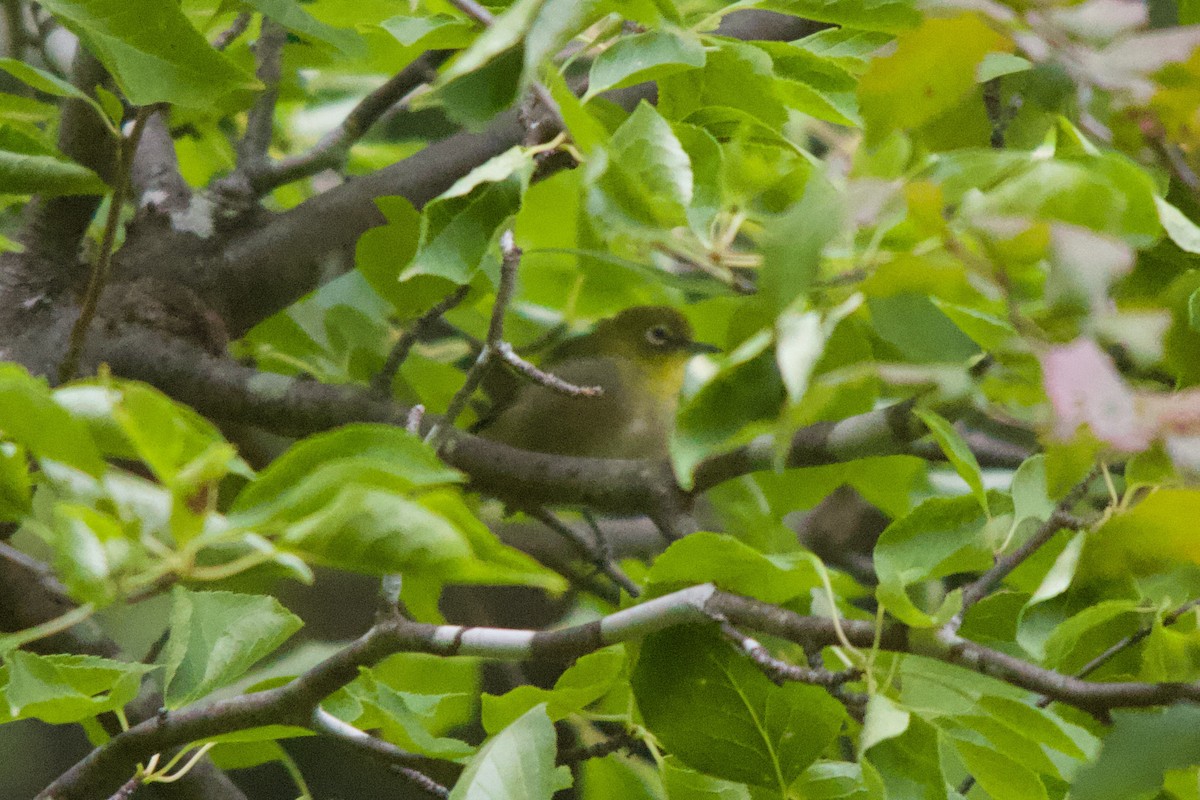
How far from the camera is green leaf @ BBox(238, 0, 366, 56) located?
744mm

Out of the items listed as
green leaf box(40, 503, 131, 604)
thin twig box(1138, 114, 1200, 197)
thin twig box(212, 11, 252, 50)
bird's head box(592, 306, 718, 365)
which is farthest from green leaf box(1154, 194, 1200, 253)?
bird's head box(592, 306, 718, 365)

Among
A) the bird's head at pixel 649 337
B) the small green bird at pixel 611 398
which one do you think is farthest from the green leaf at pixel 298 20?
the bird's head at pixel 649 337

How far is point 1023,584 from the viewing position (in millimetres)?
863

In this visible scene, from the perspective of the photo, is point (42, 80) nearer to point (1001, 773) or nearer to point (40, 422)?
point (40, 422)

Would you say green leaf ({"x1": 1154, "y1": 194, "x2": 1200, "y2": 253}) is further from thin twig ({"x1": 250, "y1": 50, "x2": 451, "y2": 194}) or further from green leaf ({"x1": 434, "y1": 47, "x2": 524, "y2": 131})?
thin twig ({"x1": 250, "y1": 50, "x2": 451, "y2": 194})

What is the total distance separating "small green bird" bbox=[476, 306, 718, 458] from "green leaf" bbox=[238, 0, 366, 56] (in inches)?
37.8

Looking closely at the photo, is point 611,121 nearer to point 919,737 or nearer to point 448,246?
point 448,246

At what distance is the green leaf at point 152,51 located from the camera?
652 millimetres

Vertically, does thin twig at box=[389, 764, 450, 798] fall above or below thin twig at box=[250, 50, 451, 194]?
below

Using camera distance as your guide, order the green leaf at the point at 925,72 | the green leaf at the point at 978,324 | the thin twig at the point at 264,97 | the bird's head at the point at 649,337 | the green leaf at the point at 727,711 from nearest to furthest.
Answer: the green leaf at the point at 925,72
the green leaf at the point at 978,324
the green leaf at the point at 727,711
the thin twig at the point at 264,97
the bird's head at the point at 649,337

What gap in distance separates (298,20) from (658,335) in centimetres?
145

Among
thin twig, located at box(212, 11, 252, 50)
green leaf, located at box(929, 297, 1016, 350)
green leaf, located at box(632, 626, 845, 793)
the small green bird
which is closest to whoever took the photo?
green leaf, located at box(929, 297, 1016, 350)

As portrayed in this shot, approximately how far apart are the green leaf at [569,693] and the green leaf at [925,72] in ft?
1.26

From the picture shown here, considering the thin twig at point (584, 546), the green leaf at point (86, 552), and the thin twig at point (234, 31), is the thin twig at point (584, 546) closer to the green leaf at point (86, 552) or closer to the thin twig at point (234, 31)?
the thin twig at point (234, 31)
